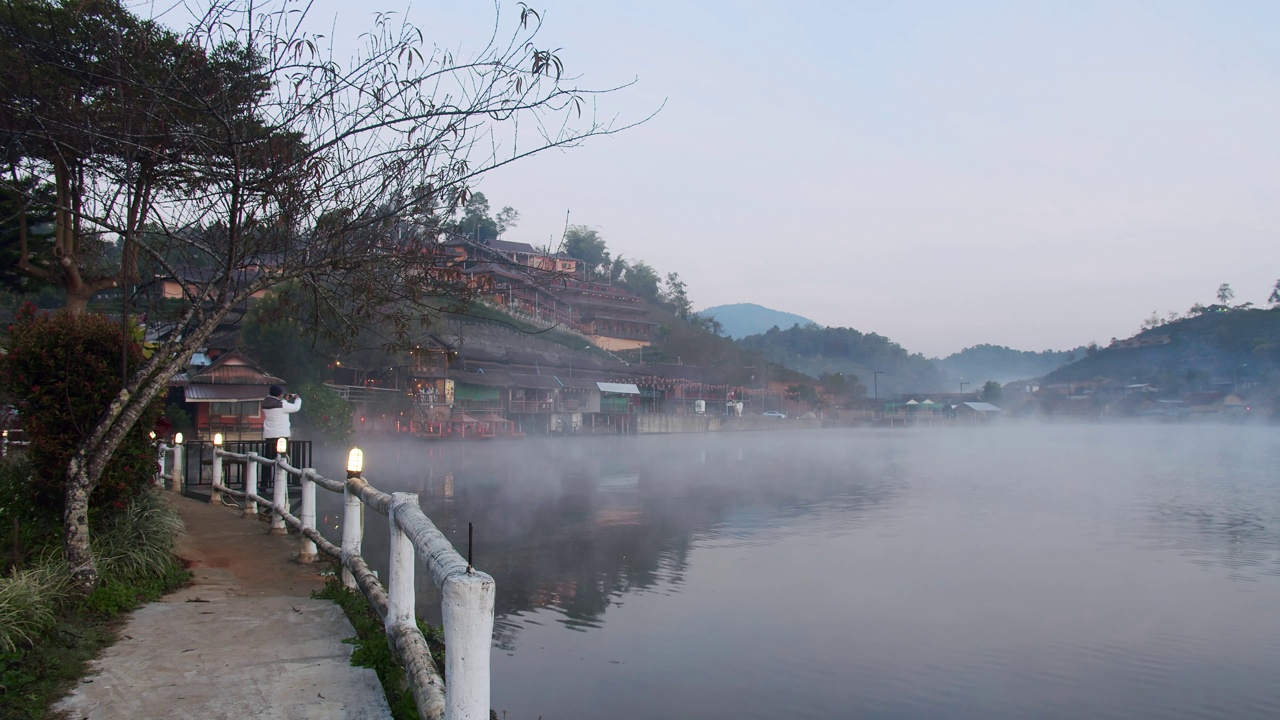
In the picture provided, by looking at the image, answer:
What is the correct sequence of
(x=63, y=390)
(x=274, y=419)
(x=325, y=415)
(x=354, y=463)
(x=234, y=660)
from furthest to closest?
(x=325, y=415) → (x=274, y=419) → (x=63, y=390) → (x=354, y=463) → (x=234, y=660)

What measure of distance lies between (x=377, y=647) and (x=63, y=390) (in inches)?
154

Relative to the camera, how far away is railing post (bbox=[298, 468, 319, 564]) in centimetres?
800

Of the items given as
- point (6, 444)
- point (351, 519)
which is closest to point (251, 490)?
point (6, 444)

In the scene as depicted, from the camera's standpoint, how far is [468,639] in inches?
123

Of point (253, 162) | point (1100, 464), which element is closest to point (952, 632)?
point (253, 162)

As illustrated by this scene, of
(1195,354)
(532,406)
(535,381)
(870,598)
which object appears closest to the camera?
(870,598)

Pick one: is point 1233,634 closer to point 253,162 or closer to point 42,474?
point 253,162

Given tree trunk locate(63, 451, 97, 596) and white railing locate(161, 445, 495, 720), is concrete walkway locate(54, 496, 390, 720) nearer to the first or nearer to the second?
white railing locate(161, 445, 495, 720)

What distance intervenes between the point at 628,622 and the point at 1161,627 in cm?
648

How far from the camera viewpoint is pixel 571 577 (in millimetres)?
12875

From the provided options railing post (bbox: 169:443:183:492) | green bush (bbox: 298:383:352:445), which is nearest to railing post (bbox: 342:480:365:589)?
railing post (bbox: 169:443:183:492)

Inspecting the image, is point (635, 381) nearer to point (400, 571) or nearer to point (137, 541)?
point (137, 541)

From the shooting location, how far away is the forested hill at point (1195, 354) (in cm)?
11362

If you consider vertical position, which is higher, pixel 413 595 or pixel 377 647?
pixel 413 595
